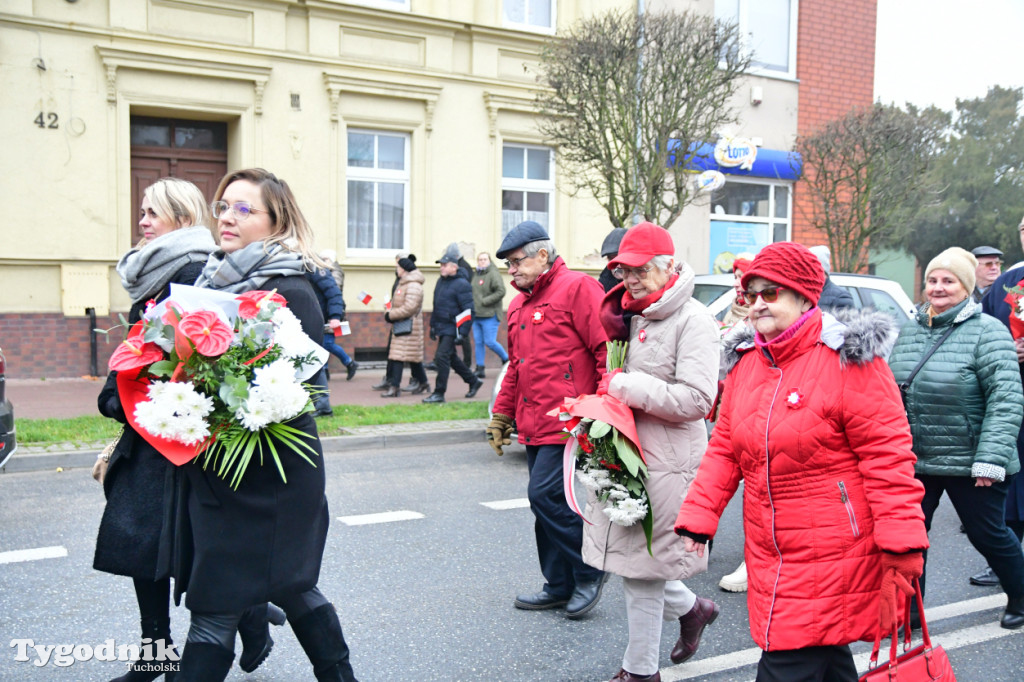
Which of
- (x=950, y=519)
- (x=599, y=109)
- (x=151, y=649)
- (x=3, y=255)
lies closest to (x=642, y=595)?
(x=151, y=649)

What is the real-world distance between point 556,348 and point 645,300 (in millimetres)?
844

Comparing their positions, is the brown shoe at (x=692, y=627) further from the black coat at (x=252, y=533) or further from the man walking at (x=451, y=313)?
the man walking at (x=451, y=313)

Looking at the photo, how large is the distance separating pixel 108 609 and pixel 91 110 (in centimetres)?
1054

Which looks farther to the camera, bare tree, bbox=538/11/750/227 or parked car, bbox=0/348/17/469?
bare tree, bbox=538/11/750/227

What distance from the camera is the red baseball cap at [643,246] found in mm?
3732

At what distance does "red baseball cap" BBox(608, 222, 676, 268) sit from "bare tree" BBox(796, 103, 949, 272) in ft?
45.4

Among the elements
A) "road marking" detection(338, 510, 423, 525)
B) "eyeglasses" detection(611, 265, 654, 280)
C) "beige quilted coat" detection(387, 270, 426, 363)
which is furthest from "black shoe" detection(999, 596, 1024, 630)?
"beige quilted coat" detection(387, 270, 426, 363)

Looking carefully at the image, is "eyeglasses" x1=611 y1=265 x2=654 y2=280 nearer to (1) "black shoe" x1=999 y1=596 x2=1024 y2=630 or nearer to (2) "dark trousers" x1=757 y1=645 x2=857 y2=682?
(2) "dark trousers" x1=757 y1=645 x2=857 y2=682

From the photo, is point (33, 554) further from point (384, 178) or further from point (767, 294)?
point (384, 178)

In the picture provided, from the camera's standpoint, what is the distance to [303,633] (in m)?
3.20

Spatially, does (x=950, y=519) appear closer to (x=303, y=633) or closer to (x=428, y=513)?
(x=428, y=513)

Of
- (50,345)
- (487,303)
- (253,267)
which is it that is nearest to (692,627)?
(253,267)

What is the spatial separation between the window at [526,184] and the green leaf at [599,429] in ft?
44.7

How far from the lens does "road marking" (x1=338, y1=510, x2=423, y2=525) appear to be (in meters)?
6.45
